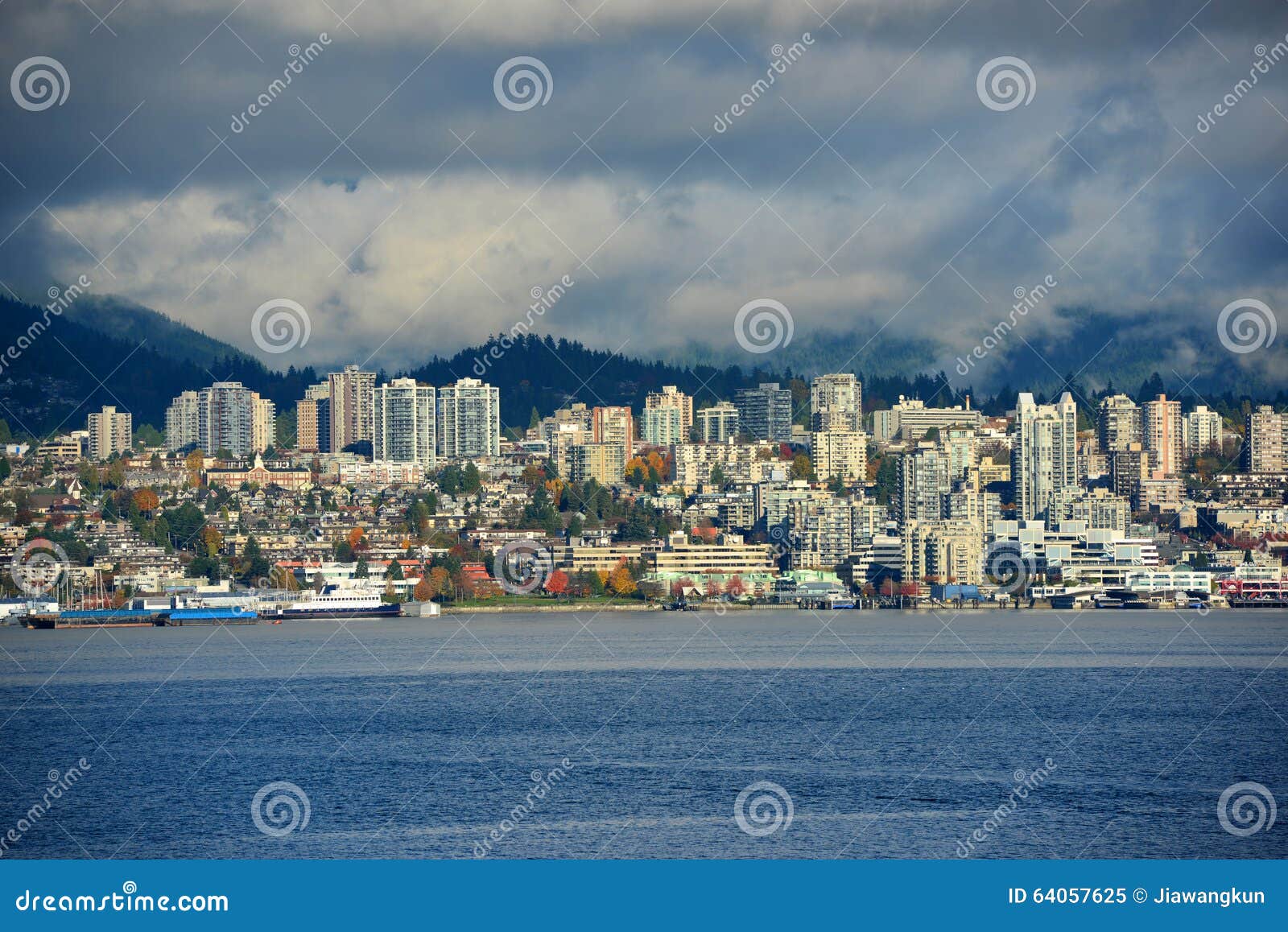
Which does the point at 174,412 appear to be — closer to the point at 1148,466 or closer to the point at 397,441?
the point at 397,441

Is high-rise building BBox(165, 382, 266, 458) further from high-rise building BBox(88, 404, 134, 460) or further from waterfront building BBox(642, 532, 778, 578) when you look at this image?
waterfront building BBox(642, 532, 778, 578)

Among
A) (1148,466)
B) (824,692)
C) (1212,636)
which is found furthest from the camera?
(1148,466)

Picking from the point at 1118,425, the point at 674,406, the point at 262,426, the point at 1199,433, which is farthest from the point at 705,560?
→ the point at 262,426

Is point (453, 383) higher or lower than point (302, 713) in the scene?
higher

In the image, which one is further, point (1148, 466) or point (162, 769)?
point (1148, 466)

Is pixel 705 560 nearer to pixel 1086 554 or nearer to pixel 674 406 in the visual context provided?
pixel 1086 554

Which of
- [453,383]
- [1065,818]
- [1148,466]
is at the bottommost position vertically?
[1065,818]

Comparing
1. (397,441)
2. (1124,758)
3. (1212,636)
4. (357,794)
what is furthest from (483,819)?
(397,441)
